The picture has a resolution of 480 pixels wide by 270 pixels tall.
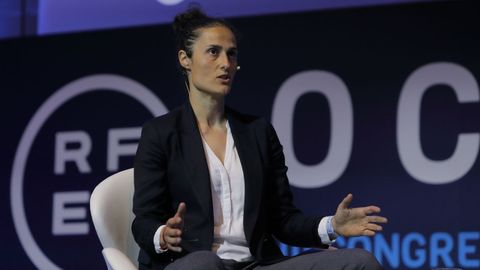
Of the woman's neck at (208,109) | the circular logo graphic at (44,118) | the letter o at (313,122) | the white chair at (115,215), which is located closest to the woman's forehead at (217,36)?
the woman's neck at (208,109)

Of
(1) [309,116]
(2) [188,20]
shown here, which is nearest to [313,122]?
(1) [309,116]

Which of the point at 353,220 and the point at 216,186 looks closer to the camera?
the point at 353,220

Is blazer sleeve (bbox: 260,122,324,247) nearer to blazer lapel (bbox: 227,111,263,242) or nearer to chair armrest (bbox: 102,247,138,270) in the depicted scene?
blazer lapel (bbox: 227,111,263,242)

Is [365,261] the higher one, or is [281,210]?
[281,210]

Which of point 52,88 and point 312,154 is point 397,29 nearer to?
point 312,154

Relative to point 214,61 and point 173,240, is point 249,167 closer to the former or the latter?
point 214,61

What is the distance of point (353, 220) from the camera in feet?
8.86

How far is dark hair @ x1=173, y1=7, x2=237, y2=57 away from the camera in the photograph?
3.06 metres

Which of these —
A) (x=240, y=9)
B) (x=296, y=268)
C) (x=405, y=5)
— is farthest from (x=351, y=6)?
(x=296, y=268)

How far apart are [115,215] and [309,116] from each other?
2155mm

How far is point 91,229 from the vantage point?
535cm

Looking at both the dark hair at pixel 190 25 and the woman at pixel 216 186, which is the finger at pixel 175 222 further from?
the dark hair at pixel 190 25

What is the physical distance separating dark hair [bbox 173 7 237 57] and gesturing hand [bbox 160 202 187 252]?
679mm

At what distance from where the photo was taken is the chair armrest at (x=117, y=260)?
278 cm
